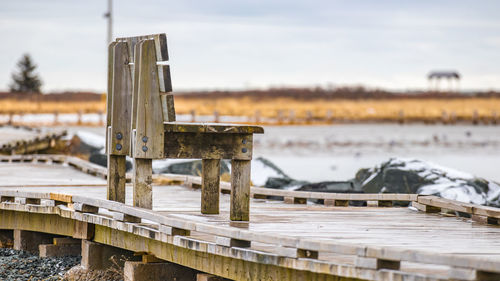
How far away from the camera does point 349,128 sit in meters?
58.2

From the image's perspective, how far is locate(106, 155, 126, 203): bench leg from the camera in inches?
392

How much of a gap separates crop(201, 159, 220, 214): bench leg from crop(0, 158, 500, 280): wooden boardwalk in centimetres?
13

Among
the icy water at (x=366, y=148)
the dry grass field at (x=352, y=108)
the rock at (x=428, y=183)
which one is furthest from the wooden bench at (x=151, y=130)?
the dry grass field at (x=352, y=108)

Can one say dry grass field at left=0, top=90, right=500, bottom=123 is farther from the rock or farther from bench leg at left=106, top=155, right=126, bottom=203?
bench leg at left=106, top=155, right=126, bottom=203

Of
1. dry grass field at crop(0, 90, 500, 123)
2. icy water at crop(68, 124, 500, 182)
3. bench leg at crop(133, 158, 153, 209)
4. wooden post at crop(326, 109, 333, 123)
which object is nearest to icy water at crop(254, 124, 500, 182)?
icy water at crop(68, 124, 500, 182)

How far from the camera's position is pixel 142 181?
944 cm

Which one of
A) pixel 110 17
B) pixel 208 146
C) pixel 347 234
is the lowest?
pixel 347 234

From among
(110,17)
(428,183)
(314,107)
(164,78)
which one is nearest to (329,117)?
(314,107)

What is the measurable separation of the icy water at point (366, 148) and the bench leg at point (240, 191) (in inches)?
555

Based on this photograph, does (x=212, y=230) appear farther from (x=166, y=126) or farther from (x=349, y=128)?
(x=349, y=128)

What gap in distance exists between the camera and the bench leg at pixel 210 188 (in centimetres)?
1005

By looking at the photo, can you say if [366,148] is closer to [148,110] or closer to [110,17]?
[110,17]

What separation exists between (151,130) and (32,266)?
3016 mm

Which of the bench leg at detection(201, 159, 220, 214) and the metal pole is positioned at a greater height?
the metal pole
